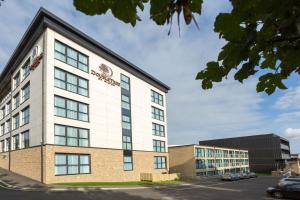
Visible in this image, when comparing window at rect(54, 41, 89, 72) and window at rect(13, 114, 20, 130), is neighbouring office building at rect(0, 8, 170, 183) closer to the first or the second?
window at rect(13, 114, 20, 130)

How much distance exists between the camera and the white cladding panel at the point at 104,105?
3425 cm

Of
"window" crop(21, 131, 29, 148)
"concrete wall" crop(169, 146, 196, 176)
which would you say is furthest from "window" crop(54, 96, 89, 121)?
"concrete wall" crop(169, 146, 196, 176)

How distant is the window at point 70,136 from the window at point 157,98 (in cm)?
1969

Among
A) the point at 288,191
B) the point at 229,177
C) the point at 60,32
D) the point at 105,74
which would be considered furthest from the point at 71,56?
the point at 229,177

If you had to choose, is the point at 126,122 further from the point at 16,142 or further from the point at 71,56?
the point at 16,142

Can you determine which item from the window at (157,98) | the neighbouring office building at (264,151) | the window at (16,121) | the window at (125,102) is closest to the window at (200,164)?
the window at (157,98)

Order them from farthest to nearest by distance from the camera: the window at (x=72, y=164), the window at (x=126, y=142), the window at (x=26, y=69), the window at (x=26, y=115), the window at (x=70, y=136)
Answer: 1. the window at (x=126, y=142)
2. the window at (x=26, y=69)
3. the window at (x=26, y=115)
4. the window at (x=70, y=136)
5. the window at (x=72, y=164)

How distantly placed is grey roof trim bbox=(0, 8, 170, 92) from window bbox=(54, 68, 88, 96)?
167 inches

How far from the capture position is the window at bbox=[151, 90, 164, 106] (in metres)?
56.0

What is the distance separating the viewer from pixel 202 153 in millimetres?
65625

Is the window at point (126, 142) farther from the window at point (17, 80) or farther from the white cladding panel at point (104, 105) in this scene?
the window at point (17, 80)

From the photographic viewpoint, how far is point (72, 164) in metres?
35.1

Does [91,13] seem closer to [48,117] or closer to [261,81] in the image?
[261,81]

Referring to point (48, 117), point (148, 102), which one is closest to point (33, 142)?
point (48, 117)
